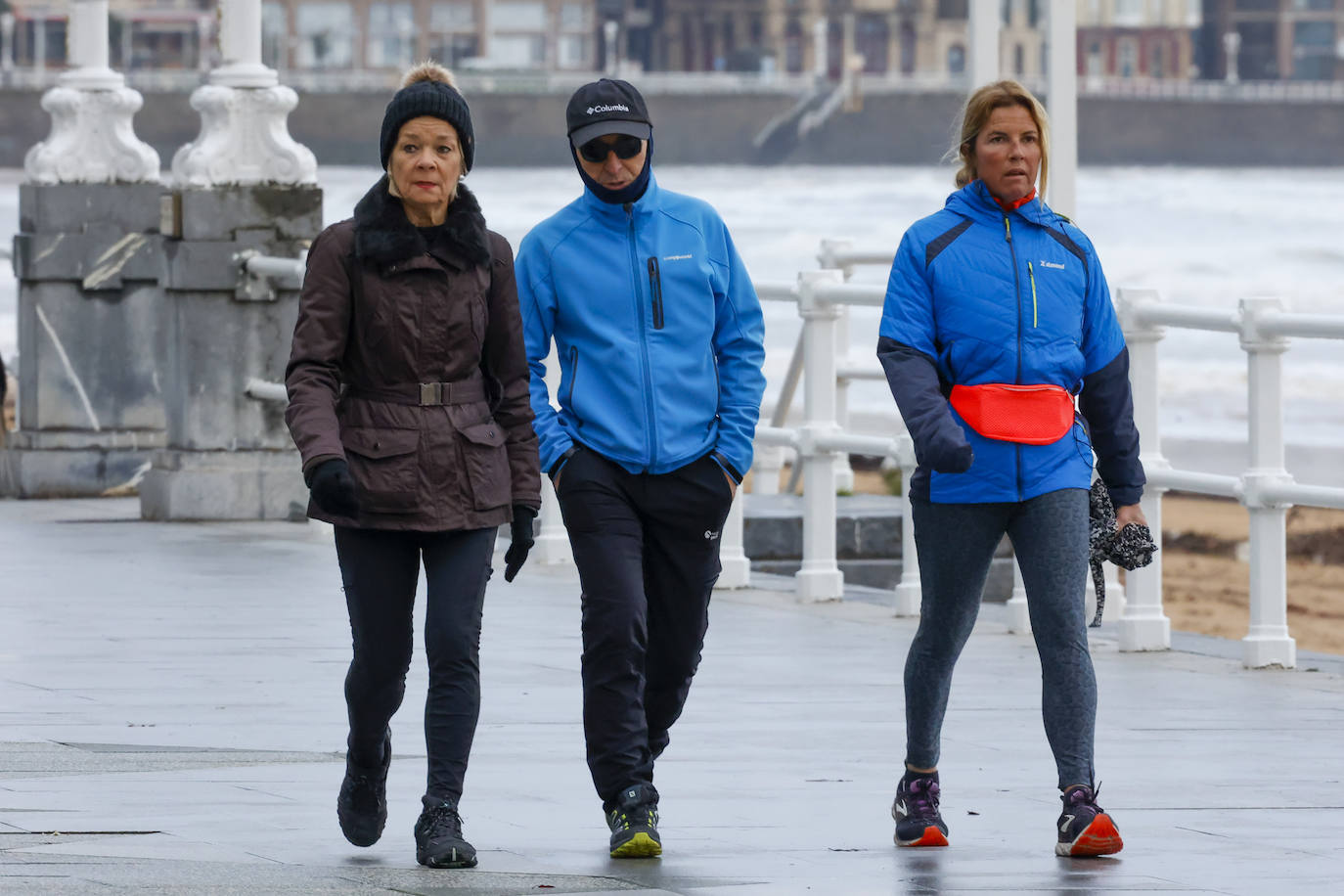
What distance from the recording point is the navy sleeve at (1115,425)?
5.94m

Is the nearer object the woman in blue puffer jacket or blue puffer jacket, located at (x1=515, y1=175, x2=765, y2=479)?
the woman in blue puffer jacket

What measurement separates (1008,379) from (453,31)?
126548mm

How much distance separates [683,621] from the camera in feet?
20.1

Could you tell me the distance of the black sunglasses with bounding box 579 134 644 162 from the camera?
590 cm

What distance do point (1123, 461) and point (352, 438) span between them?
63.0 inches

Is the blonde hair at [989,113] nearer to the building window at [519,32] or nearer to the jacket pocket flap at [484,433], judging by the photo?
the jacket pocket flap at [484,433]

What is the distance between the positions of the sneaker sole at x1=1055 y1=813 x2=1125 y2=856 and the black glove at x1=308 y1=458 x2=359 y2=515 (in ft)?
5.08

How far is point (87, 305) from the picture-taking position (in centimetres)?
1459

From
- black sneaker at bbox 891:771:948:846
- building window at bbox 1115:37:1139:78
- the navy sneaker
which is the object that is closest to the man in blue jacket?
black sneaker at bbox 891:771:948:846

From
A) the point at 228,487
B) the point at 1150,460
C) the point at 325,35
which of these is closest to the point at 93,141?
the point at 228,487

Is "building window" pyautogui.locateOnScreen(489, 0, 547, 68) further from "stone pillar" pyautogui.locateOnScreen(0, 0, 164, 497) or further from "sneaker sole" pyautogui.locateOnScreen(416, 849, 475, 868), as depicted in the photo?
"sneaker sole" pyautogui.locateOnScreen(416, 849, 475, 868)

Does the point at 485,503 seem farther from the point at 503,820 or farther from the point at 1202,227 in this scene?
the point at 1202,227

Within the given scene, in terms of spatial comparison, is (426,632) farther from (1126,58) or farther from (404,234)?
(1126,58)

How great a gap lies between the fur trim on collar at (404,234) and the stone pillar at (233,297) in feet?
24.6
